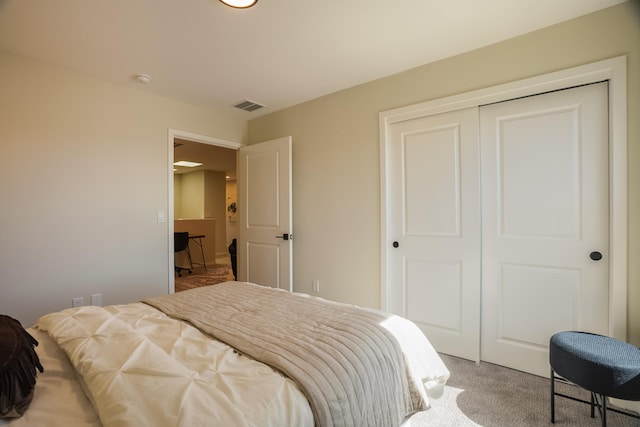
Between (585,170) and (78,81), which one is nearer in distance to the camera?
(585,170)

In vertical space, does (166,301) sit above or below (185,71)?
below

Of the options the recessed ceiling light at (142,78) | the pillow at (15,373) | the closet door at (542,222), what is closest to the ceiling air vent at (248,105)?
the recessed ceiling light at (142,78)

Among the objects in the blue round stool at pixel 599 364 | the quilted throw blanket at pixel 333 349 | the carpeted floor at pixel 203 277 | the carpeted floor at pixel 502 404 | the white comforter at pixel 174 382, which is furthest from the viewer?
the carpeted floor at pixel 203 277

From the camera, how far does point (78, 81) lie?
272cm

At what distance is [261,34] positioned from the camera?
2.17 meters

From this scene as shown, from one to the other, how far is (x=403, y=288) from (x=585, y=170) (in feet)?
5.24

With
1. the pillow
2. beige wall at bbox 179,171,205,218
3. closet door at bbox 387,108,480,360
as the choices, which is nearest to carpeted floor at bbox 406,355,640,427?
closet door at bbox 387,108,480,360

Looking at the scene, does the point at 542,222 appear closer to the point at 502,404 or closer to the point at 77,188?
the point at 502,404

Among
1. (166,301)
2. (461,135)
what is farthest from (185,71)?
(461,135)

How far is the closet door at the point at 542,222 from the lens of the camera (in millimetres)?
2027

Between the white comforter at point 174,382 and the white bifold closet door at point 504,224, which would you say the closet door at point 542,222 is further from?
the white comforter at point 174,382

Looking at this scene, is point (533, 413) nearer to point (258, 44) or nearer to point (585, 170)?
point (585, 170)

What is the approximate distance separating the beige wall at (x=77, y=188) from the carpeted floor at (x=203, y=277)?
1931 millimetres

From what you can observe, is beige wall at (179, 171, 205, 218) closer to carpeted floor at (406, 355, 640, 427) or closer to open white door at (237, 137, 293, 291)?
open white door at (237, 137, 293, 291)
